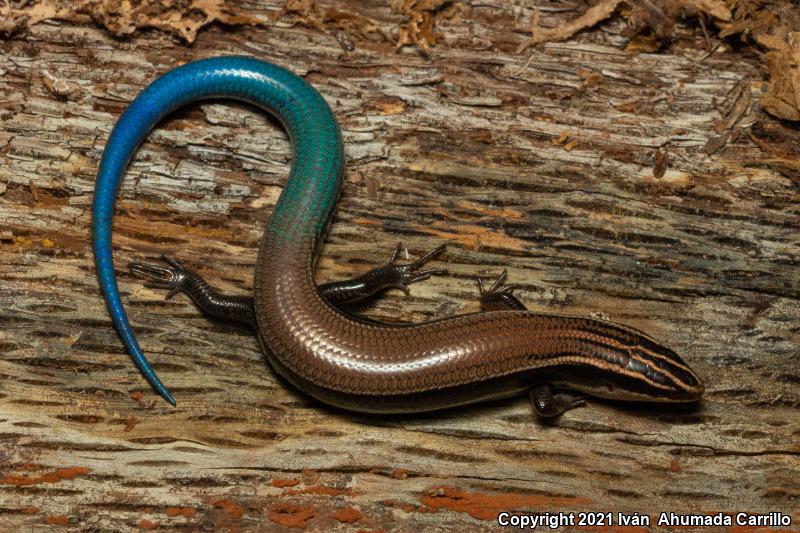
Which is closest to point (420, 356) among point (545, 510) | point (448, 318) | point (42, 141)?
point (448, 318)

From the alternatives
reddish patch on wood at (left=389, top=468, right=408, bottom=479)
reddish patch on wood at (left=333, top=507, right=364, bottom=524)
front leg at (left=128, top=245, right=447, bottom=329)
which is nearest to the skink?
front leg at (left=128, top=245, right=447, bottom=329)

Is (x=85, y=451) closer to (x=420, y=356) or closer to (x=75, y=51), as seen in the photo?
(x=420, y=356)

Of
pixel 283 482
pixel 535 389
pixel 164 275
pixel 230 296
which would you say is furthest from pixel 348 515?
pixel 164 275

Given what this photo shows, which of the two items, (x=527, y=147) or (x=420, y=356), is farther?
(x=527, y=147)

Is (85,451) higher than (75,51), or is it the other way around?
(75,51)

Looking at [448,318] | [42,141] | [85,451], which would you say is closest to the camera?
[85,451]

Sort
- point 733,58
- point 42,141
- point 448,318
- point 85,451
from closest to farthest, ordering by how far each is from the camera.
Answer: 1. point 85,451
2. point 448,318
3. point 42,141
4. point 733,58

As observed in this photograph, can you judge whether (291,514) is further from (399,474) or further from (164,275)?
(164,275)

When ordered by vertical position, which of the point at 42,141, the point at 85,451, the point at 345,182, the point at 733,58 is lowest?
the point at 85,451
